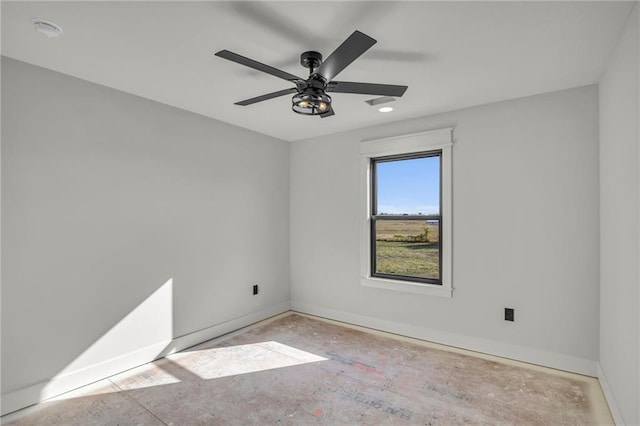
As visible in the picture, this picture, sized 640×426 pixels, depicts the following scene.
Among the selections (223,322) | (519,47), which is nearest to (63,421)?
(223,322)

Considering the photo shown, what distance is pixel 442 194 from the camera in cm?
342

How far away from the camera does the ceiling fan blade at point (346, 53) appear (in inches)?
61.7

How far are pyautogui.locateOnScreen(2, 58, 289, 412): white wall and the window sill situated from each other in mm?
1486

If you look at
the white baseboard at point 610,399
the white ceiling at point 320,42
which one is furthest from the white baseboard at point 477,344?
the white ceiling at point 320,42

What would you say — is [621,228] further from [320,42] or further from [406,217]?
[320,42]

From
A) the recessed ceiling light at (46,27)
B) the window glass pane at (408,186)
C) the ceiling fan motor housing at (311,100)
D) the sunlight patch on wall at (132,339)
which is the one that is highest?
the recessed ceiling light at (46,27)

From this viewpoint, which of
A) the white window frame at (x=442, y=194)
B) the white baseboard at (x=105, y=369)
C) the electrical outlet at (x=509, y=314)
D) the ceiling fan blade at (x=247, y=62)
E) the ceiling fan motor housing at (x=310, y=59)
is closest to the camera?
the ceiling fan blade at (x=247, y=62)

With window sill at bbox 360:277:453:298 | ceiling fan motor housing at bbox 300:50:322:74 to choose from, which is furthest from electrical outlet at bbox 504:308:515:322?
ceiling fan motor housing at bbox 300:50:322:74

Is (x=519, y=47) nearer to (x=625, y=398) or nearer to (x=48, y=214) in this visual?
(x=625, y=398)

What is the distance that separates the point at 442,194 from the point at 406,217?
0.49 meters

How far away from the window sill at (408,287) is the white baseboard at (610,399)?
48.8 inches

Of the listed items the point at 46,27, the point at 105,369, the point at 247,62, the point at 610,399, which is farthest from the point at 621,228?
the point at 105,369

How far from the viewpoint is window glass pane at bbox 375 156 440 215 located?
3582 mm

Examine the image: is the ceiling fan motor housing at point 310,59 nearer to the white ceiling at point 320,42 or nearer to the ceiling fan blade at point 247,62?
the white ceiling at point 320,42
